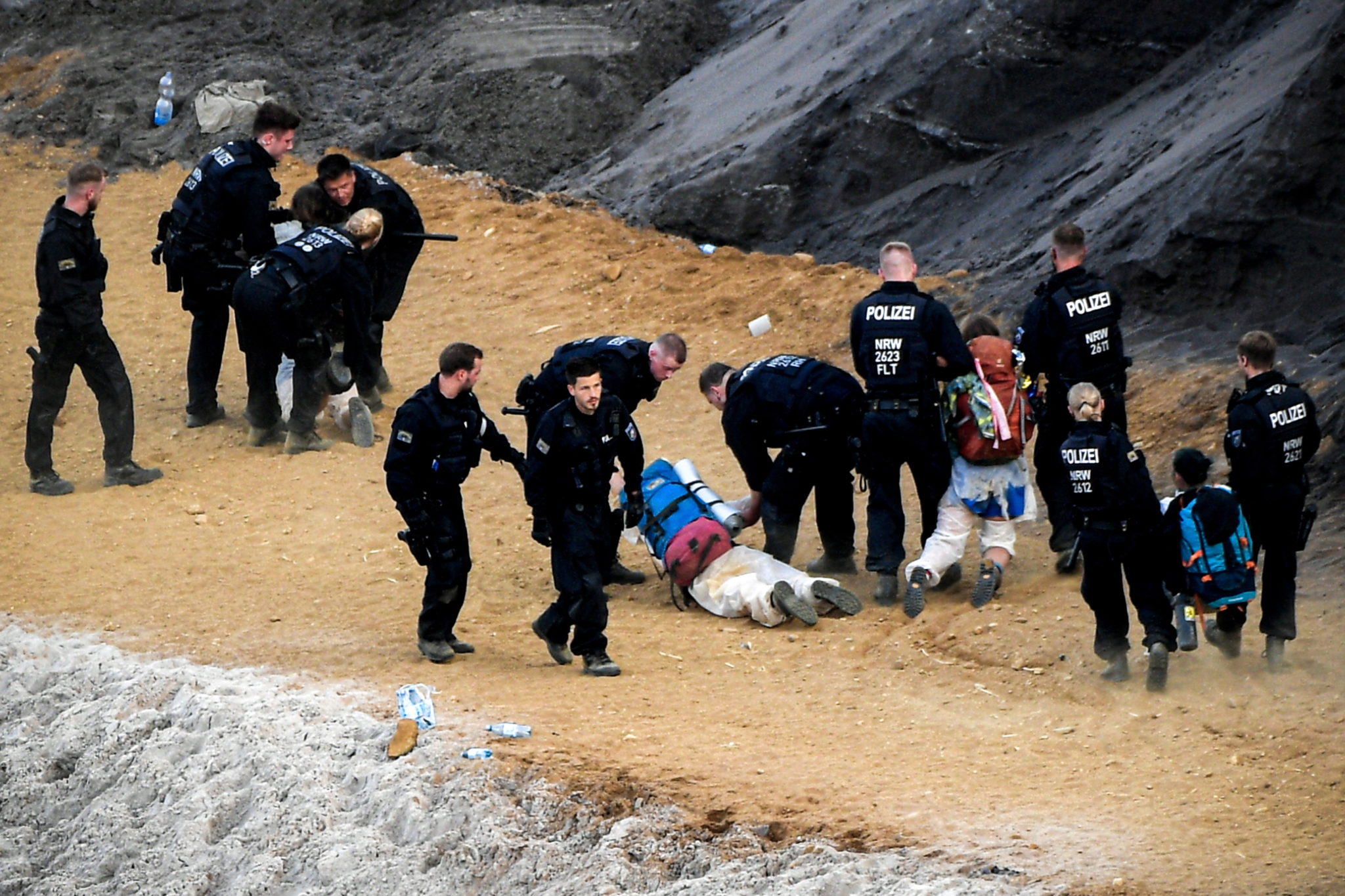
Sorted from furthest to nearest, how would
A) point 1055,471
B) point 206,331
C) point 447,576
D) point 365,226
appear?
point 206,331 < point 365,226 < point 1055,471 < point 447,576

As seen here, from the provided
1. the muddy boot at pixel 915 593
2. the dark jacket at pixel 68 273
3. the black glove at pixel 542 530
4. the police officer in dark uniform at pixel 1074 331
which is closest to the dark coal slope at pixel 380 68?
the dark jacket at pixel 68 273

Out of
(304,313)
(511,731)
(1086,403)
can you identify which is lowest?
(511,731)

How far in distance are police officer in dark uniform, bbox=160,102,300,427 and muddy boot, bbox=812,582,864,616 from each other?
5120 millimetres

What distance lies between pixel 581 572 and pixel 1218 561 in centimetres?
309

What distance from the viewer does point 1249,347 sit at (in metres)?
A: 8.12

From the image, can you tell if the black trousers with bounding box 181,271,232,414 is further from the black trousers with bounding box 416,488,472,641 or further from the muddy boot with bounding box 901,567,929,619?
the muddy boot with bounding box 901,567,929,619

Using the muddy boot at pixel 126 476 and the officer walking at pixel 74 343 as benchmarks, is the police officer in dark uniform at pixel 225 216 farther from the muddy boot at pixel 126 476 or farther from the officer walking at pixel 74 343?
the muddy boot at pixel 126 476

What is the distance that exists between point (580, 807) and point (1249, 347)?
3.90m

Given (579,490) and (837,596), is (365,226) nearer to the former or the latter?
(579,490)

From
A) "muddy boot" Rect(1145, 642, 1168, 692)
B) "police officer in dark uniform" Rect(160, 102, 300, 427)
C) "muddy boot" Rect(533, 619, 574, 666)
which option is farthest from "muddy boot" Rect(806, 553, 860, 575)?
"police officer in dark uniform" Rect(160, 102, 300, 427)

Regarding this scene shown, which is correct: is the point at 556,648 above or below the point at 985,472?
below

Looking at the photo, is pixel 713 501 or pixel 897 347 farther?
pixel 713 501

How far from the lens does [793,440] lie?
9.76 m

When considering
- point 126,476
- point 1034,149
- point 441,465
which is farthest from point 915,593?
point 1034,149
